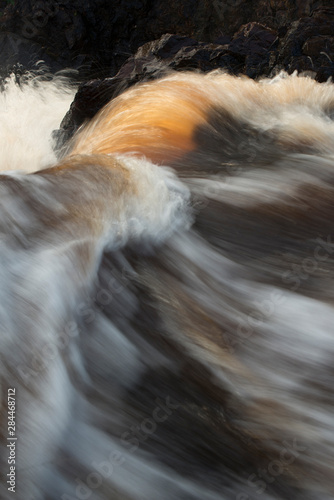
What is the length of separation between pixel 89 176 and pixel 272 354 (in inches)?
53.5

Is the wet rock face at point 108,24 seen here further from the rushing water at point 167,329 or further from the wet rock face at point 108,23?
the rushing water at point 167,329

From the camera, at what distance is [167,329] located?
2666mm

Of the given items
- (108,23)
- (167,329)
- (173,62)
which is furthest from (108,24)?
(167,329)

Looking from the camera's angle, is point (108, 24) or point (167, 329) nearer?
point (167, 329)

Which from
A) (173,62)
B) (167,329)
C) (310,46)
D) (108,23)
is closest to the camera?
(167,329)

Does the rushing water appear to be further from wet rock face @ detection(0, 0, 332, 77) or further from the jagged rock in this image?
wet rock face @ detection(0, 0, 332, 77)

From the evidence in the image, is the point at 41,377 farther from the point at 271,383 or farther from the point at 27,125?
the point at 27,125

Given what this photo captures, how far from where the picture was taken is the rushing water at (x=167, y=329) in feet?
6.89

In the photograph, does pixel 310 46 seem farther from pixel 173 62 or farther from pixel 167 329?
pixel 167 329

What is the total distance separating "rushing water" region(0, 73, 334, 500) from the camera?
6.89 feet

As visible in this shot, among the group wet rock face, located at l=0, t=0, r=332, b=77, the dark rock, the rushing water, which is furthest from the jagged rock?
wet rock face, located at l=0, t=0, r=332, b=77

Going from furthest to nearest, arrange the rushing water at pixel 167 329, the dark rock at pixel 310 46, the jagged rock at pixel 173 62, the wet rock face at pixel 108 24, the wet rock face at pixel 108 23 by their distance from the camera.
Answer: the wet rock face at pixel 108 23 < the wet rock face at pixel 108 24 < the dark rock at pixel 310 46 < the jagged rock at pixel 173 62 < the rushing water at pixel 167 329

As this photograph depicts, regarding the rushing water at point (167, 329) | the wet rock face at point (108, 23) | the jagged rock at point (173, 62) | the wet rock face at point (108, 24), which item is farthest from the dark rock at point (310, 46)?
the wet rock face at point (108, 23)

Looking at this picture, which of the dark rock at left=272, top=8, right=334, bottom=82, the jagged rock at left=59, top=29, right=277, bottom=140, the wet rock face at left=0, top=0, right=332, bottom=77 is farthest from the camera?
the wet rock face at left=0, top=0, right=332, bottom=77
